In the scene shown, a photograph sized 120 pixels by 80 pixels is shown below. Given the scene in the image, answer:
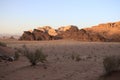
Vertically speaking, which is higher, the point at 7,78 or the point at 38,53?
the point at 38,53

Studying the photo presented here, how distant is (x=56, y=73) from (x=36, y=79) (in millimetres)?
1626

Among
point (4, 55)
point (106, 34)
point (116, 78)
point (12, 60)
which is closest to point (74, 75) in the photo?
point (116, 78)

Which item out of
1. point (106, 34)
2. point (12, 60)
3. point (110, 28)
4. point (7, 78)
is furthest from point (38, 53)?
point (110, 28)

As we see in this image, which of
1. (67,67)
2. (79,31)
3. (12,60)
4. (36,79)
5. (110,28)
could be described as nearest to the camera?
(36,79)

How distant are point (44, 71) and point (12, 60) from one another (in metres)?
7.29

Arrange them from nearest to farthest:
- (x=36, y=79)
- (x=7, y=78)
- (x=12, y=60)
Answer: (x=36, y=79), (x=7, y=78), (x=12, y=60)

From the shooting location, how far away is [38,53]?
17.6m

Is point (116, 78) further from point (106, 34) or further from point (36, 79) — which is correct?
point (106, 34)

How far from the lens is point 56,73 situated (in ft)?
48.5

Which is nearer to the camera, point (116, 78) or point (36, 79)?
point (116, 78)

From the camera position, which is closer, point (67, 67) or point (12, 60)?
point (67, 67)

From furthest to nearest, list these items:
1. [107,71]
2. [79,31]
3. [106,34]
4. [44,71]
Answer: [106,34]
[79,31]
[44,71]
[107,71]

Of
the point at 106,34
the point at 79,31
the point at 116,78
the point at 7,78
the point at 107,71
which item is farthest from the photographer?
the point at 106,34

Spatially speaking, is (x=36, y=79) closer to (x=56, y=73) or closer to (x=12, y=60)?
(x=56, y=73)
